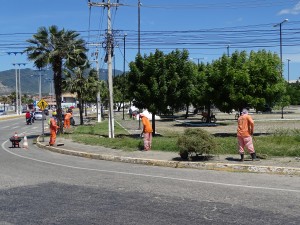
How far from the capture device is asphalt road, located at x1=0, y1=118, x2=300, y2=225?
6.98 m

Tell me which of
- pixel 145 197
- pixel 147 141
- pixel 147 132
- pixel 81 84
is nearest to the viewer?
pixel 145 197

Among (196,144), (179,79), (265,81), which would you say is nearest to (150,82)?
(179,79)

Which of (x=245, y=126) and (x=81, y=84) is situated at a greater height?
(x=81, y=84)

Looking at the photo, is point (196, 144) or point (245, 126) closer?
point (245, 126)

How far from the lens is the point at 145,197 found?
8.63 m

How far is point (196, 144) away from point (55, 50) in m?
18.1

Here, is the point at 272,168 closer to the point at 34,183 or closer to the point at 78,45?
the point at 34,183

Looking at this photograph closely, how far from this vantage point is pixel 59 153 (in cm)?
1958

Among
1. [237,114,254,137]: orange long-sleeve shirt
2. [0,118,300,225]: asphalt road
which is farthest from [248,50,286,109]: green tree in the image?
[0,118,300,225]: asphalt road

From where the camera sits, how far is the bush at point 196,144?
535 inches

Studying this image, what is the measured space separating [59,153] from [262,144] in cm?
891

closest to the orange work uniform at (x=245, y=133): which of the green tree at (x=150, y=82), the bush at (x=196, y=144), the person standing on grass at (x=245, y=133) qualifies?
the person standing on grass at (x=245, y=133)

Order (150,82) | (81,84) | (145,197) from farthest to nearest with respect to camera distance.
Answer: (81,84) < (150,82) < (145,197)

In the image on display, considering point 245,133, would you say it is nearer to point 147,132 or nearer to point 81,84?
point 147,132
